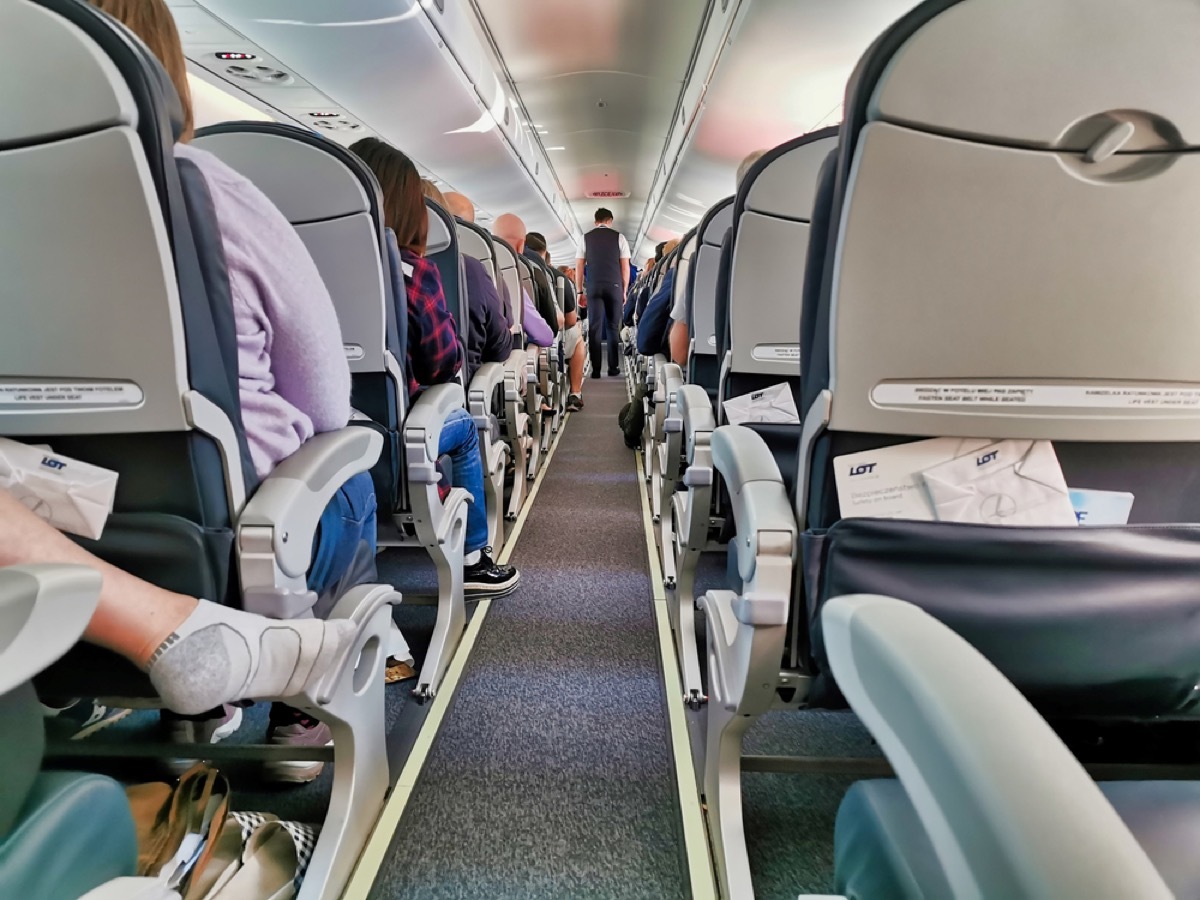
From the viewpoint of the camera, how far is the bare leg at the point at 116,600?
923 mm

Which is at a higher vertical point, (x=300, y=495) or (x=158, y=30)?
(x=158, y=30)

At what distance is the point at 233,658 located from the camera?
3.34 ft

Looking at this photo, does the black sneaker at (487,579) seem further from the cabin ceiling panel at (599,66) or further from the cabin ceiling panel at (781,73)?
the cabin ceiling panel at (599,66)

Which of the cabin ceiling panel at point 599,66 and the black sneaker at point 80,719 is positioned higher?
the cabin ceiling panel at point 599,66

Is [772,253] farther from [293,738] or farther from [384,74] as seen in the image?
[384,74]

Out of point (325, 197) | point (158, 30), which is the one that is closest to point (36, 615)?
point (158, 30)

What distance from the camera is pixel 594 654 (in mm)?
2301

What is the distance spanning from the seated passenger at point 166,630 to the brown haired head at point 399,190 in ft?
4.80

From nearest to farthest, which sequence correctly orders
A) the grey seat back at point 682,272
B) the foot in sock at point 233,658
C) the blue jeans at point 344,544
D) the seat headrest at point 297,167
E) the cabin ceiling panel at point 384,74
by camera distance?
the foot in sock at point 233,658, the blue jeans at point 344,544, the seat headrest at point 297,167, the grey seat back at point 682,272, the cabin ceiling panel at point 384,74

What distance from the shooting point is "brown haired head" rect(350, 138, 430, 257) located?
2135 mm

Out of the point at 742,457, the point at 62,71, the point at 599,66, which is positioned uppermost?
the point at 599,66

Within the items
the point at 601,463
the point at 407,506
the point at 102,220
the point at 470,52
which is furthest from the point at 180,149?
the point at 470,52

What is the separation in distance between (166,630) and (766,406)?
1690 mm

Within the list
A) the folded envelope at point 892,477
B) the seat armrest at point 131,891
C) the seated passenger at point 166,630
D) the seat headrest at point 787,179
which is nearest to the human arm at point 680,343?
the seat headrest at point 787,179
